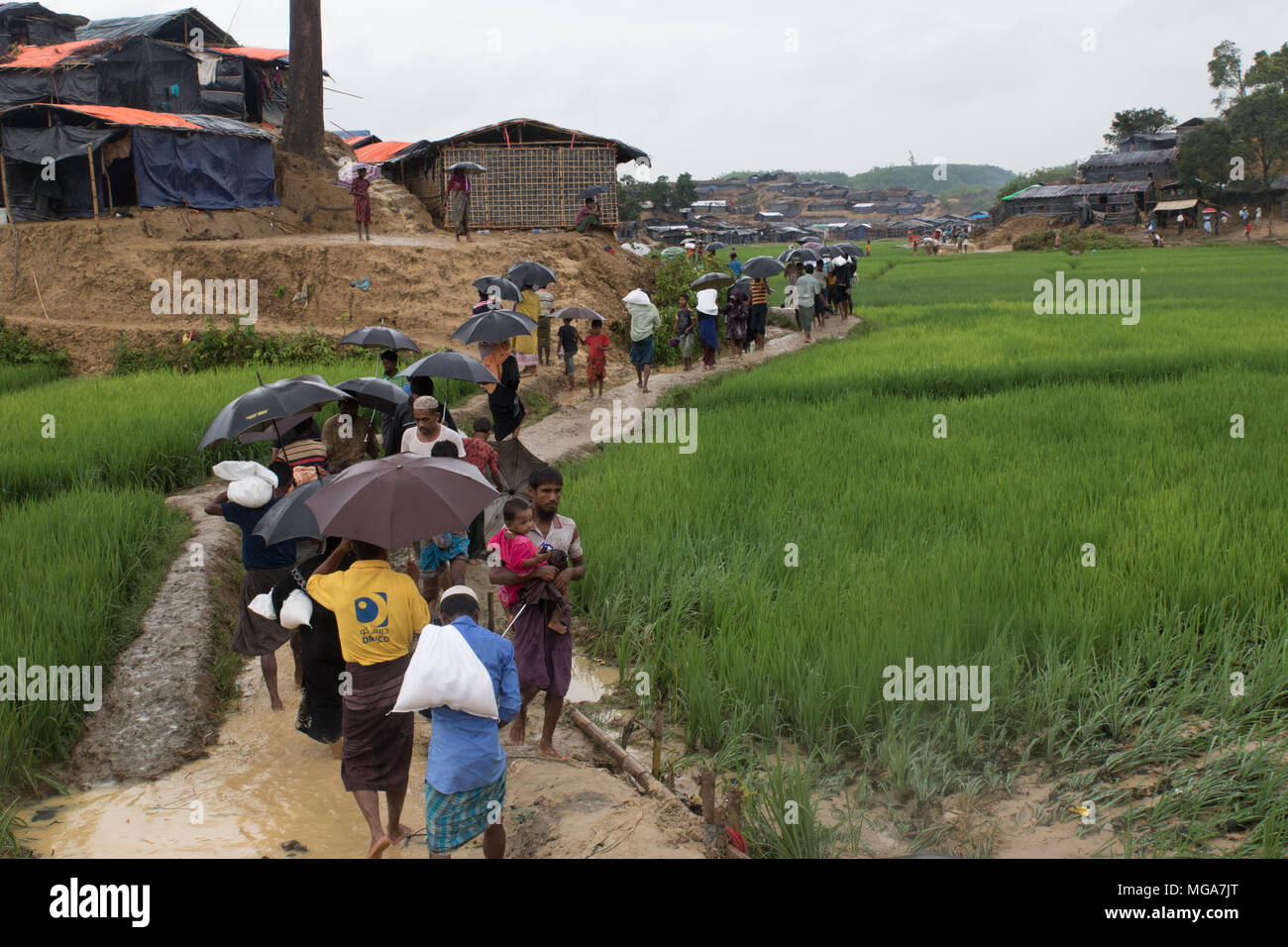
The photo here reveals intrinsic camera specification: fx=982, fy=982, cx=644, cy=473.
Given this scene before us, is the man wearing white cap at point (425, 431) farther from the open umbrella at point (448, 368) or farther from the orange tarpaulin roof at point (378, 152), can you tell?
the orange tarpaulin roof at point (378, 152)

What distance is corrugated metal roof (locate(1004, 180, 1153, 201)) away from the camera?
52.3m

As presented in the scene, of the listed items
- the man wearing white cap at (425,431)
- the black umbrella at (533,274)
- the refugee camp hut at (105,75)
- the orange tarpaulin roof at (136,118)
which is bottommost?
the man wearing white cap at (425,431)

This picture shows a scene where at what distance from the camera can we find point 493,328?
8961 millimetres

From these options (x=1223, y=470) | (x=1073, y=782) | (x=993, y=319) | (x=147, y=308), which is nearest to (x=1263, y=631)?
(x=1073, y=782)

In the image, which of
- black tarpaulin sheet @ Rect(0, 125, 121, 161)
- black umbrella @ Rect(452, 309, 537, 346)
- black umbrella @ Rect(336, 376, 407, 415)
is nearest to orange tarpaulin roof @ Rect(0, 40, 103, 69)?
black tarpaulin sheet @ Rect(0, 125, 121, 161)

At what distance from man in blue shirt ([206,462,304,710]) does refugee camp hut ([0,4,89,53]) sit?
93.5 ft

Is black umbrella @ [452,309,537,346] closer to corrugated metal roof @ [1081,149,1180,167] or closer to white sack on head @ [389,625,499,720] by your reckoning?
white sack on head @ [389,625,499,720]

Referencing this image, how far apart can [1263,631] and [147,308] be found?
54.7 ft

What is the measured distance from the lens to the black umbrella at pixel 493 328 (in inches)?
349

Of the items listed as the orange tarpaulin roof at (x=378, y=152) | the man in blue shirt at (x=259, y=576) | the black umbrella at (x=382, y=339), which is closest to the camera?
the man in blue shirt at (x=259, y=576)

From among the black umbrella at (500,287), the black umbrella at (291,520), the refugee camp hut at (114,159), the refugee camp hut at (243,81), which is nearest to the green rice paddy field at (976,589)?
the black umbrella at (291,520)

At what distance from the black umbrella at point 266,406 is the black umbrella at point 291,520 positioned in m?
0.91

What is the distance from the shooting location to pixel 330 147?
26031 millimetres

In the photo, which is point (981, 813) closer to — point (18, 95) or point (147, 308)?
point (147, 308)
